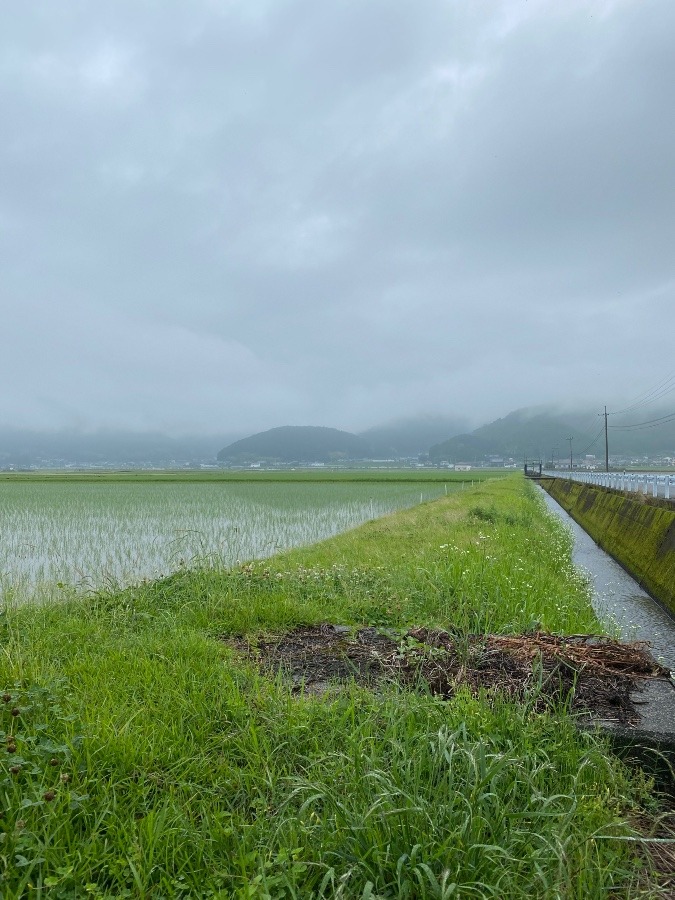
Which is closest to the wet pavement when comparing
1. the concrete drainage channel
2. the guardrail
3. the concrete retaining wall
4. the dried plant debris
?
the concrete drainage channel

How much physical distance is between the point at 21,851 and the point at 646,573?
36.5 feet

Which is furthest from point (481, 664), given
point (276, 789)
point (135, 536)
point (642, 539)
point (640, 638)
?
point (135, 536)

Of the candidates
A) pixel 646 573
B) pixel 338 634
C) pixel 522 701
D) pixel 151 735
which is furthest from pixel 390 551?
pixel 151 735

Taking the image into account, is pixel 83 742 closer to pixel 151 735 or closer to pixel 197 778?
pixel 151 735

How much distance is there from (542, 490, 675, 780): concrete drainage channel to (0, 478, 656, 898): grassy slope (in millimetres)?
274

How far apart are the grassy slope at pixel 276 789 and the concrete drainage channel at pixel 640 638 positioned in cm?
27

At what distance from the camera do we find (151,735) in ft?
12.1

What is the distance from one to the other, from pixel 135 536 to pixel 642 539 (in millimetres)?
12701

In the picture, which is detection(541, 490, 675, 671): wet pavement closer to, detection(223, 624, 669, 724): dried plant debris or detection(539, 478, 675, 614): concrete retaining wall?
detection(539, 478, 675, 614): concrete retaining wall

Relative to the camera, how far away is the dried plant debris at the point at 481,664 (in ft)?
14.2

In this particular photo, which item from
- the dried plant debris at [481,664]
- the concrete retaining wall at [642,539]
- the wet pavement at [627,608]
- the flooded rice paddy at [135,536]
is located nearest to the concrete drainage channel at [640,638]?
the wet pavement at [627,608]

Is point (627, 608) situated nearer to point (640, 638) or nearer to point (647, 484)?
point (640, 638)

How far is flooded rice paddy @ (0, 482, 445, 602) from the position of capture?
10.5 metres

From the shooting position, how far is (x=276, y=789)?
3.23m
